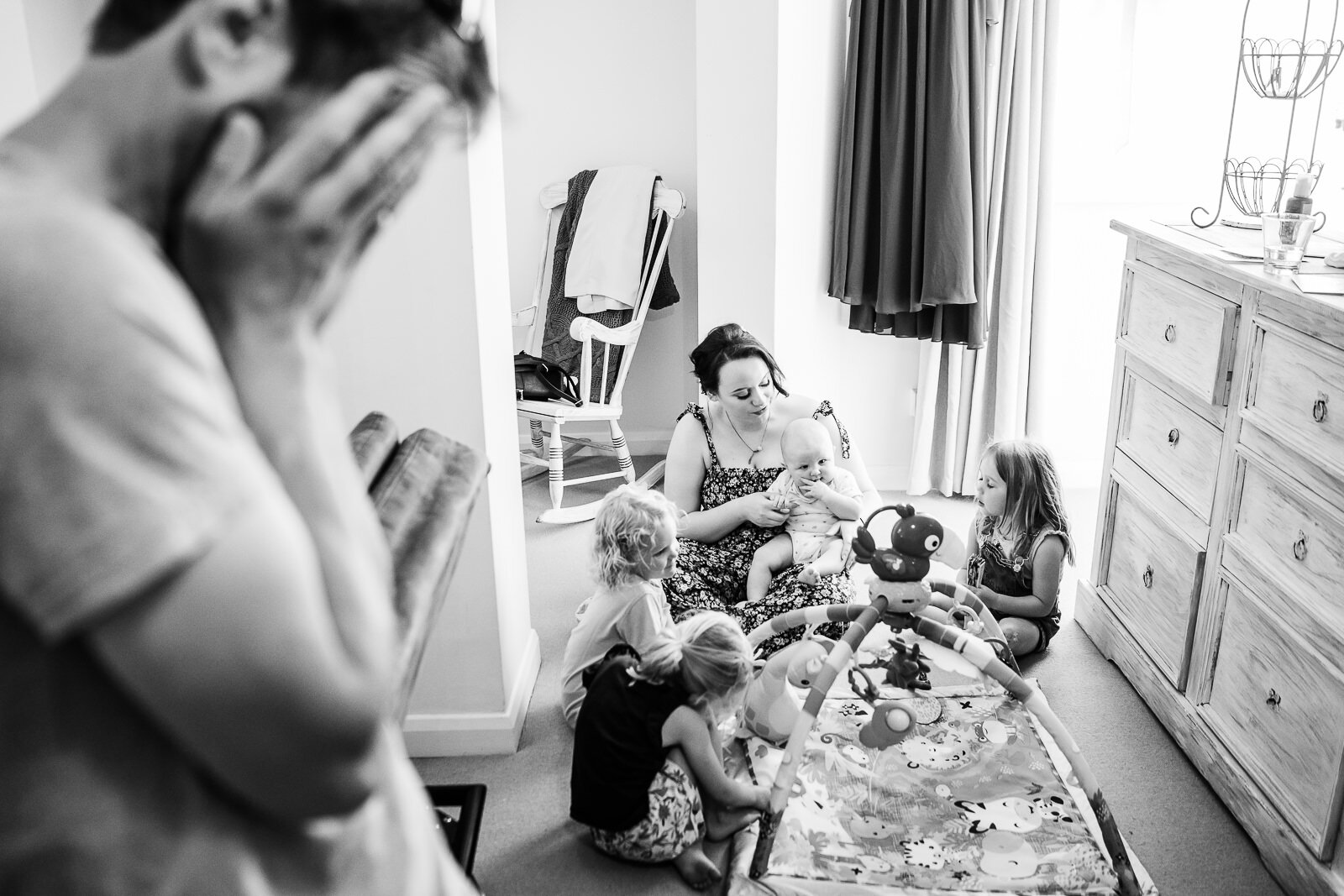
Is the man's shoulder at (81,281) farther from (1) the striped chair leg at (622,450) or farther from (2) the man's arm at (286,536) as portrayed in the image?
(1) the striped chair leg at (622,450)

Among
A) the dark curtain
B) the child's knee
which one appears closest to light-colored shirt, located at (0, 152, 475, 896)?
the child's knee

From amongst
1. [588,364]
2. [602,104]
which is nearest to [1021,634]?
[588,364]

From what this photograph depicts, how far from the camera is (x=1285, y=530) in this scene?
213cm

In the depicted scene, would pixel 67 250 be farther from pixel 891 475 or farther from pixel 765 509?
pixel 891 475

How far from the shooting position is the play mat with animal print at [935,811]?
79.6 inches

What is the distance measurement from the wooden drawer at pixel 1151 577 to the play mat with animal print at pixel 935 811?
1.29ft

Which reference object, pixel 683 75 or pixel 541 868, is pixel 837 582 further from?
pixel 683 75

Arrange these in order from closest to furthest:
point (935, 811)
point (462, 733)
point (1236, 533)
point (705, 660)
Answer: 1. point (705, 660)
2. point (935, 811)
3. point (1236, 533)
4. point (462, 733)

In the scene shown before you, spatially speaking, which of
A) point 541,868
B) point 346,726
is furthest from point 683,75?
point 346,726

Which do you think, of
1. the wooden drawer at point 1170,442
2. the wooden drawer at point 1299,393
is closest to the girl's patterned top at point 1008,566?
the wooden drawer at point 1170,442

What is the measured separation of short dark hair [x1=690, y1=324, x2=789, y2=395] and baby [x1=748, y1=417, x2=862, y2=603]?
20cm

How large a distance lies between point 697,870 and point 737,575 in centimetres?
94

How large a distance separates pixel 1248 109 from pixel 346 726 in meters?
4.14

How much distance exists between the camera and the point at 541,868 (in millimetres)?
2189
